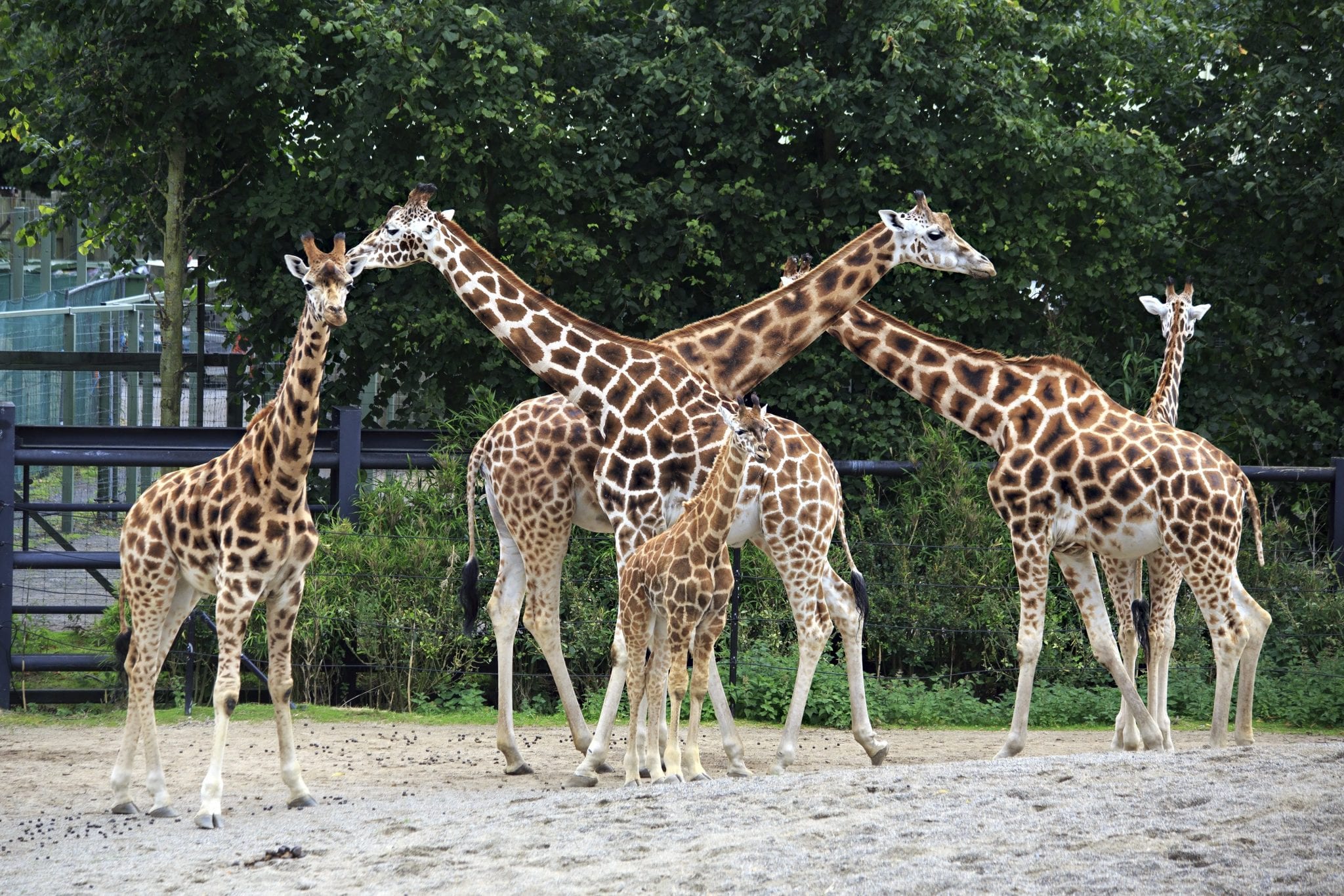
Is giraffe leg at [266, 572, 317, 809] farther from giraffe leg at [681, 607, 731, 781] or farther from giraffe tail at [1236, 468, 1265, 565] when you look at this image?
giraffe tail at [1236, 468, 1265, 565]

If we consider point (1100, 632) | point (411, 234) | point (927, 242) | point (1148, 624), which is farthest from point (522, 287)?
point (1148, 624)

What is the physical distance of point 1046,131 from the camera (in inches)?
454

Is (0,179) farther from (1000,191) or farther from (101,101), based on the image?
(1000,191)

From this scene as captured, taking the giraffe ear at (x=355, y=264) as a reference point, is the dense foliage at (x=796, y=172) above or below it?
above

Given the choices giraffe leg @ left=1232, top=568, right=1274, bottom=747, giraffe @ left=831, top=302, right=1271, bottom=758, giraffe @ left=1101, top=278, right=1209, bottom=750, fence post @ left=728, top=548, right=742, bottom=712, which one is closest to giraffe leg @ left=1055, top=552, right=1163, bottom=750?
giraffe @ left=831, top=302, right=1271, bottom=758

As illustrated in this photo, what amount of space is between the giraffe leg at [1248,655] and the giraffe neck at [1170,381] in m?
1.41

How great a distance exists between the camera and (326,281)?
6438 mm

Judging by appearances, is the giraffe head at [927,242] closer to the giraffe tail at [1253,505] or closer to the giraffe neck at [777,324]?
the giraffe neck at [777,324]

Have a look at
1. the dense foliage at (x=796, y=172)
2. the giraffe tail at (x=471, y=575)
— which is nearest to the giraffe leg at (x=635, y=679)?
the giraffe tail at (x=471, y=575)

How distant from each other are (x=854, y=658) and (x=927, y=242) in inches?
88.8

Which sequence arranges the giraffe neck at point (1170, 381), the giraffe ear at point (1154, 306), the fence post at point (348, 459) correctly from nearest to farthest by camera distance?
the giraffe neck at point (1170, 381) → the giraffe ear at point (1154, 306) → the fence post at point (348, 459)

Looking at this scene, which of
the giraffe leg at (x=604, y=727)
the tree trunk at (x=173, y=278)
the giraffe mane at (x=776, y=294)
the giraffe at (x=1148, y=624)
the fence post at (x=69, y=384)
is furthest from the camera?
the fence post at (x=69, y=384)

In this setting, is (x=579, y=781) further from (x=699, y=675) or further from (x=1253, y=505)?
(x=1253, y=505)

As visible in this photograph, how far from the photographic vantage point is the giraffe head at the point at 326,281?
6398 millimetres
